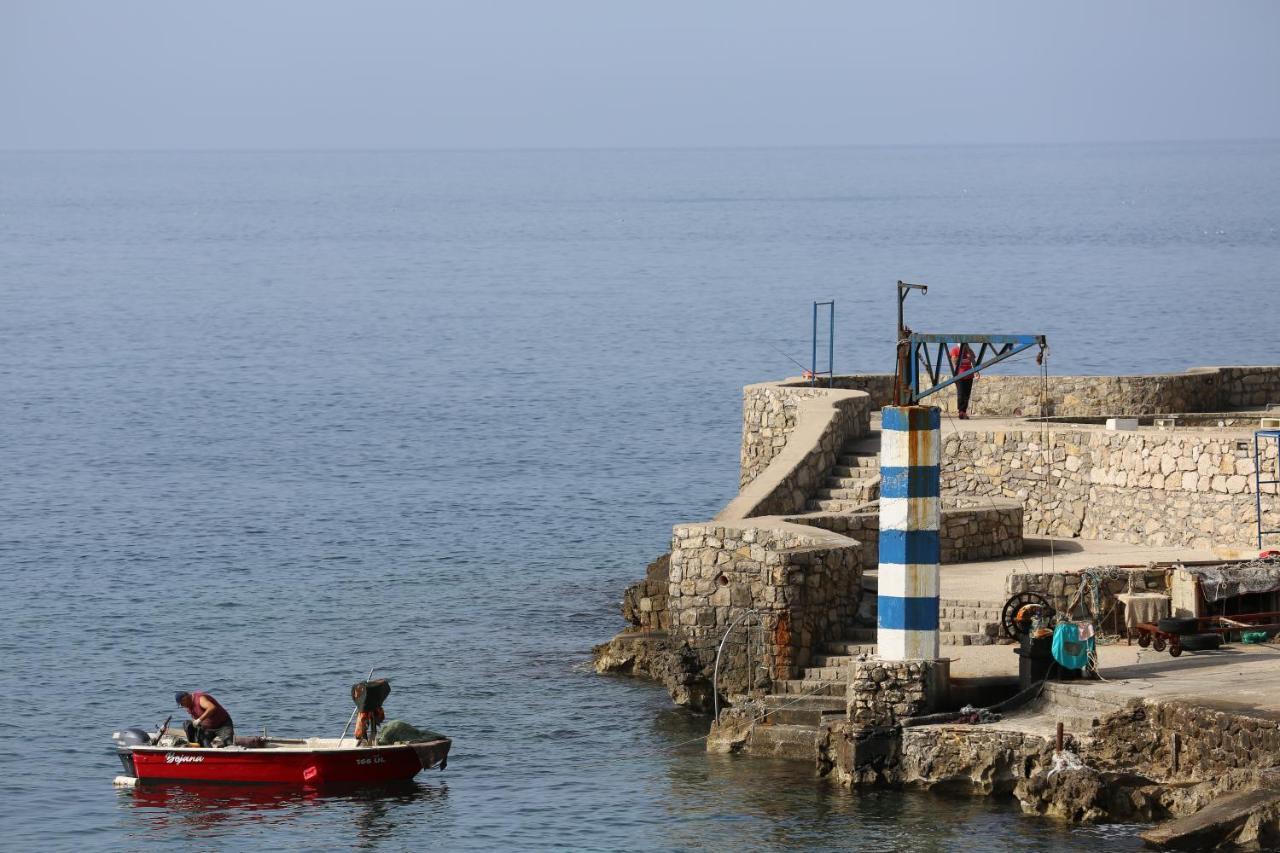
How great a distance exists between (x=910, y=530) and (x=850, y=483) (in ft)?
25.5

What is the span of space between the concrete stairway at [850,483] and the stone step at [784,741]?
17.3 ft

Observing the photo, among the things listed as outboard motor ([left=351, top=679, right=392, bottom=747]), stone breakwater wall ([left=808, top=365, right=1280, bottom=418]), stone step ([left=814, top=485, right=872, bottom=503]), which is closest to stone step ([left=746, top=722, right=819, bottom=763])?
outboard motor ([left=351, top=679, right=392, bottom=747])

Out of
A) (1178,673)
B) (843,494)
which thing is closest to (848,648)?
(1178,673)

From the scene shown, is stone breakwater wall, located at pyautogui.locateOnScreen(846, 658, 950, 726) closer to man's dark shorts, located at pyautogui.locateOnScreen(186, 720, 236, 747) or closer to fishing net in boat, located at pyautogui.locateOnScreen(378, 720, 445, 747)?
fishing net in boat, located at pyautogui.locateOnScreen(378, 720, 445, 747)

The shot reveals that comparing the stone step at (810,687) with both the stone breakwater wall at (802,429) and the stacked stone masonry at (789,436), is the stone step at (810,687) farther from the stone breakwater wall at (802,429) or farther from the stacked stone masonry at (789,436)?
the stone breakwater wall at (802,429)

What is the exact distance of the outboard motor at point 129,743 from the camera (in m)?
23.6

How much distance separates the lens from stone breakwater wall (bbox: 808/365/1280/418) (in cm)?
3284

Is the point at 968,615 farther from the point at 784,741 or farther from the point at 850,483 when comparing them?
the point at 850,483

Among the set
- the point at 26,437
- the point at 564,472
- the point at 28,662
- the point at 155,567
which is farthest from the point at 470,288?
the point at 28,662

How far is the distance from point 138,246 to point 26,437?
84014 millimetres

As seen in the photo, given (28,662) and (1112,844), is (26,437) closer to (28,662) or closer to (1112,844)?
(28,662)

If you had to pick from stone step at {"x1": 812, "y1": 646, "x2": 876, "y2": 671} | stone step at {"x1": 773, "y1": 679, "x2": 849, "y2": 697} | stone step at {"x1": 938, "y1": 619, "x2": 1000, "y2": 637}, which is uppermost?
stone step at {"x1": 938, "y1": 619, "x2": 1000, "y2": 637}

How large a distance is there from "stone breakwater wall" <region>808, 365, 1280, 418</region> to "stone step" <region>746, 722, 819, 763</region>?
10592mm

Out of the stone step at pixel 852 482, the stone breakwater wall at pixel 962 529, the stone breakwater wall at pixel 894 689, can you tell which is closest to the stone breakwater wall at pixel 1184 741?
the stone breakwater wall at pixel 894 689
